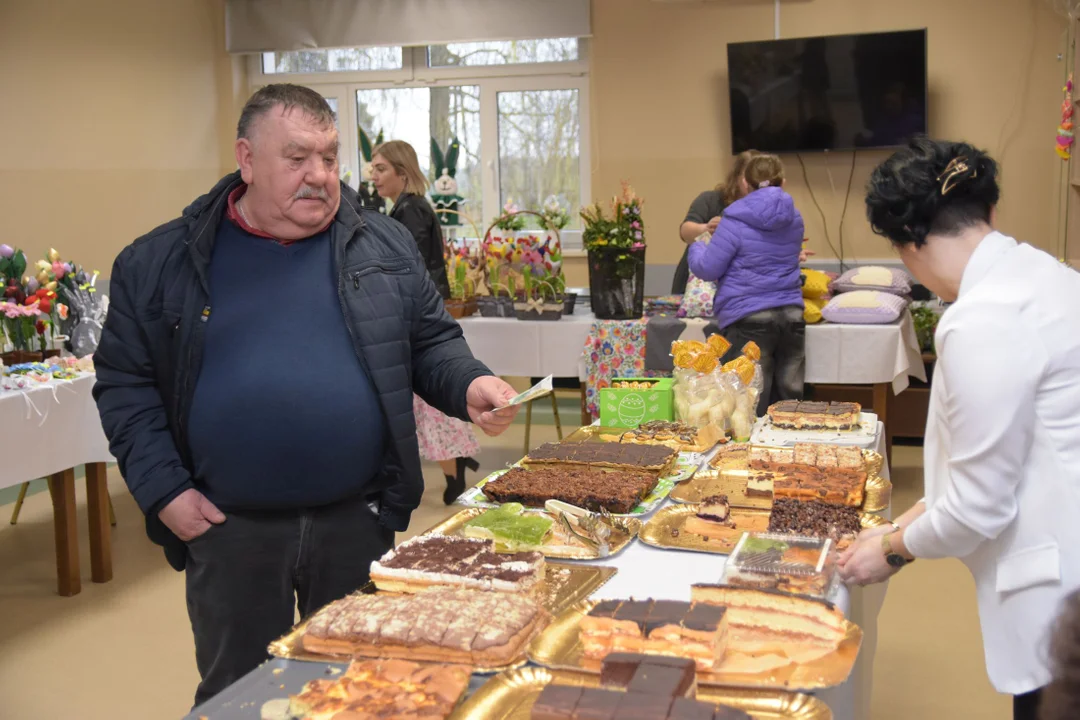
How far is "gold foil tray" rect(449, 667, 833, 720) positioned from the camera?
1.35 meters

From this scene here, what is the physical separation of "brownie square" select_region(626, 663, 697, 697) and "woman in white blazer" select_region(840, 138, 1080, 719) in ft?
1.80

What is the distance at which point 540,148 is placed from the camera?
26.1 feet

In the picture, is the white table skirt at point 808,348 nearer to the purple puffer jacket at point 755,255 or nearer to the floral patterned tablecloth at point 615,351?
the floral patterned tablecloth at point 615,351

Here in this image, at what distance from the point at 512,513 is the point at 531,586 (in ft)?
1.11

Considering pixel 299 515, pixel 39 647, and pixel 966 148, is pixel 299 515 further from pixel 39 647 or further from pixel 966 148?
pixel 39 647

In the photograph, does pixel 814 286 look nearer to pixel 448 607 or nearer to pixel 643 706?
pixel 448 607

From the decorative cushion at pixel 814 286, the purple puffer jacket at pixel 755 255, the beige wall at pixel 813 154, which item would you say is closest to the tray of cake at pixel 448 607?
the purple puffer jacket at pixel 755 255

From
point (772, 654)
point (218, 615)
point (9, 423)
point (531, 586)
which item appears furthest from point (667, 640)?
point (9, 423)

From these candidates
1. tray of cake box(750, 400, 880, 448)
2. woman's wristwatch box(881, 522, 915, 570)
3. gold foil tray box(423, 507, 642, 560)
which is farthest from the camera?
tray of cake box(750, 400, 880, 448)

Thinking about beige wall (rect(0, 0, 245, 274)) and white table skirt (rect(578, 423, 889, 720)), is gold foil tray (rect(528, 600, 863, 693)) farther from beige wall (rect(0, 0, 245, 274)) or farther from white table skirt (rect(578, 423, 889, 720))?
beige wall (rect(0, 0, 245, 274))

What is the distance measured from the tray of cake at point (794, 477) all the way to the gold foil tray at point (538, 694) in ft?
2.76

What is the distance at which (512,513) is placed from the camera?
6.86 ft

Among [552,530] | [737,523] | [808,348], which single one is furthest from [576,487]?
[808,348]

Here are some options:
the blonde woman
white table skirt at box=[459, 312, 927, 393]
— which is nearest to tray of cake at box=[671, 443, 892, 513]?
white table skirt at box=[459, 312, 927, 393]
